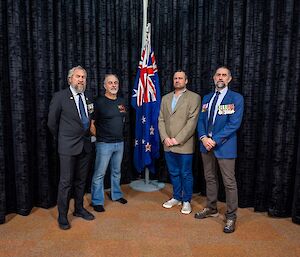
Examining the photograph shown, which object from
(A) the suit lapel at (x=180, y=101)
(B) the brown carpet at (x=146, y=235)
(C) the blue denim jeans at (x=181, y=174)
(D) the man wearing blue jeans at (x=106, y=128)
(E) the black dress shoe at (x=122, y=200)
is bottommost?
(B) the brown carpet at (x=146, y=235)

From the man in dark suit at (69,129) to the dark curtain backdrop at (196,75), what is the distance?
46cm

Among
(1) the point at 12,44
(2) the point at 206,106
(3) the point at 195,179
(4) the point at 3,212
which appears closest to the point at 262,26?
(2) the point at 206,106

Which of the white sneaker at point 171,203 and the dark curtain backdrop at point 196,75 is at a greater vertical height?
the dark curtain backdrop at point 196,75

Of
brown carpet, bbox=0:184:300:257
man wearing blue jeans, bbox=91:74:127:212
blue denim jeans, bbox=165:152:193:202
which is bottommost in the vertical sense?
brown carpet, bbox=0:184:300:257

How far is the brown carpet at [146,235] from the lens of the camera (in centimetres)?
235

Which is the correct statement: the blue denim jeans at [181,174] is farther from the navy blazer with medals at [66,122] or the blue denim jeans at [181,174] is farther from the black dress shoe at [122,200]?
the navy blazer with medals at [66,122]

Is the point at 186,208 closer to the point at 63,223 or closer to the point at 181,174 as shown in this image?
the point at 181,174

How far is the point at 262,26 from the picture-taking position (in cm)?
305

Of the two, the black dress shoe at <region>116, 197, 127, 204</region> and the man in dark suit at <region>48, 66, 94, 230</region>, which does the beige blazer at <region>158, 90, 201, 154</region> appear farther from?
the man in dark suit at <region>48, 66, 94, 230</region>

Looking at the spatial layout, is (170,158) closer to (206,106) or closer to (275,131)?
(206,106)

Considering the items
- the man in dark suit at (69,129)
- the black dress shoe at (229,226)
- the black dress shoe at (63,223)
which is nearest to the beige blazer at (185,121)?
the black dress shoe at (229,226)

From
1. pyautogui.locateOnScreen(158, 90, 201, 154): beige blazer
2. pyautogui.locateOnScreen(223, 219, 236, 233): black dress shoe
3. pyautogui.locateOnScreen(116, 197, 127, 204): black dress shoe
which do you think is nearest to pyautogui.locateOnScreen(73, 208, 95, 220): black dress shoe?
pyautogui.locateOnScreen(116, 197, 127, 204): black dress shoe

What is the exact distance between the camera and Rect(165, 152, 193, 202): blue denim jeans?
313 cm

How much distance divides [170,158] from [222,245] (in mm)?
1076
